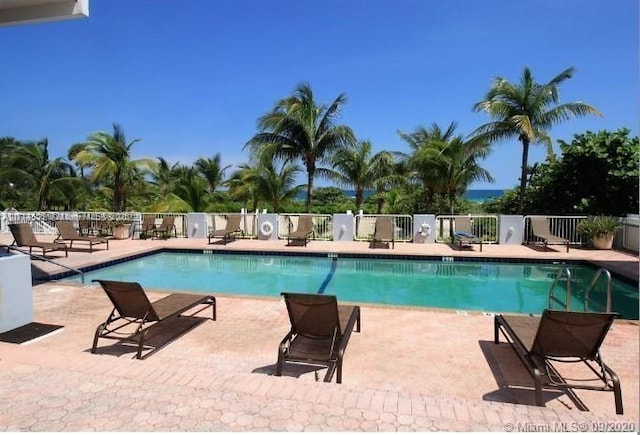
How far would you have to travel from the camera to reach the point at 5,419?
2773 millimetres

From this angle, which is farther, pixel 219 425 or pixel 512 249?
pixel 512 249

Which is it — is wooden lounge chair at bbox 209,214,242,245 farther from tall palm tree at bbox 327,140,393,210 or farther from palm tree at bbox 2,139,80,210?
palm tree at bbox 2,139,80,210

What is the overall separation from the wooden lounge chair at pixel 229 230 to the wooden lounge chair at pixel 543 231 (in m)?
9.91

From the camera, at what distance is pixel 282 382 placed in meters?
3.40

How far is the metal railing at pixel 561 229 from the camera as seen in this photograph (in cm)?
1317

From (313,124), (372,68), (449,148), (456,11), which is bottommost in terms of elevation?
(449,148)

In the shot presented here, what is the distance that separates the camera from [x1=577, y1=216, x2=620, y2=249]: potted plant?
12.1 metres

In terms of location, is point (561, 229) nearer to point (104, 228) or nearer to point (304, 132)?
point (304, 132)

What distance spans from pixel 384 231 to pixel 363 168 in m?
7.26

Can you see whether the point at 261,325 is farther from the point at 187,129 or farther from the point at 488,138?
the point at 187,129

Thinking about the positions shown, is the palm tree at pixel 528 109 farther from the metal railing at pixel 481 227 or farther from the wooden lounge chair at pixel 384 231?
the wooden lounge chair at pixel 384 231

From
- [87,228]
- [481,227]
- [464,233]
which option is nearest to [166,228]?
[87,228]

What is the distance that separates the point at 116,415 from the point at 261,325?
2.74m

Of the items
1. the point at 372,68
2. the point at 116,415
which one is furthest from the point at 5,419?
the point at 372,68
